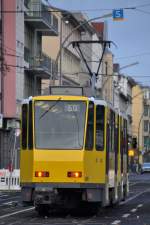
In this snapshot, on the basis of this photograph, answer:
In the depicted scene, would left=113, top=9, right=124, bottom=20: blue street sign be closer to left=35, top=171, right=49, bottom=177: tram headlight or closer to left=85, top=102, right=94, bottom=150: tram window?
left=85, top=102, right=94, bottom=150: tram window

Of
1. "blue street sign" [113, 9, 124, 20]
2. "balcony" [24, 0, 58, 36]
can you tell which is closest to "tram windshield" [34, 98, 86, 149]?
"blue street sign" [113, 9, 124, 20]

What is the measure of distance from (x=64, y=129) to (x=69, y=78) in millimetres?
64042

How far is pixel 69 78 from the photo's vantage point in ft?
285

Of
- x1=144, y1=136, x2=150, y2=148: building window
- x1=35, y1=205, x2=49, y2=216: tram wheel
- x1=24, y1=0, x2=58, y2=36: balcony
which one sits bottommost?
x1=35, y1=205, x2=49, y2=216: tram wheel

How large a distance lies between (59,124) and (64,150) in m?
0.74

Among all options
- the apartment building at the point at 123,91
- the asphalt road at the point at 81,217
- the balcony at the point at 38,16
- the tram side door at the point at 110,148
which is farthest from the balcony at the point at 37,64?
the apartment building at the point at 123,91

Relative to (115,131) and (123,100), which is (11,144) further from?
(123,100)

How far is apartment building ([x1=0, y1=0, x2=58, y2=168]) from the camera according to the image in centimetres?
5619

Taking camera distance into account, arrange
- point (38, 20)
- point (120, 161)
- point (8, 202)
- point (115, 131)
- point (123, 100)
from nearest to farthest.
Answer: point (115, 131), point (120, 161), point (8, 202), point (38, 20), point (123, 100)

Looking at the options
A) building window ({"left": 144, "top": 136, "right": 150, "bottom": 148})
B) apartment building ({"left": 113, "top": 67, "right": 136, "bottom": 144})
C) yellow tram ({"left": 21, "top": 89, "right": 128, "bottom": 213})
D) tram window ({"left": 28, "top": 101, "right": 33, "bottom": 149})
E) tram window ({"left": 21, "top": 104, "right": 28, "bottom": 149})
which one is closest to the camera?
yellow tram ({"left": 21, "top": 89, "right": 128, "bottom": 213})

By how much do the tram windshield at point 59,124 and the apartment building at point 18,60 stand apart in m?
28.5

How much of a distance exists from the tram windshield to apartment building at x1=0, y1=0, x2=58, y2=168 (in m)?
28.5

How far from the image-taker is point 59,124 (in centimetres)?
2302

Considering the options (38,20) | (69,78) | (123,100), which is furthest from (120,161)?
(123,100)
